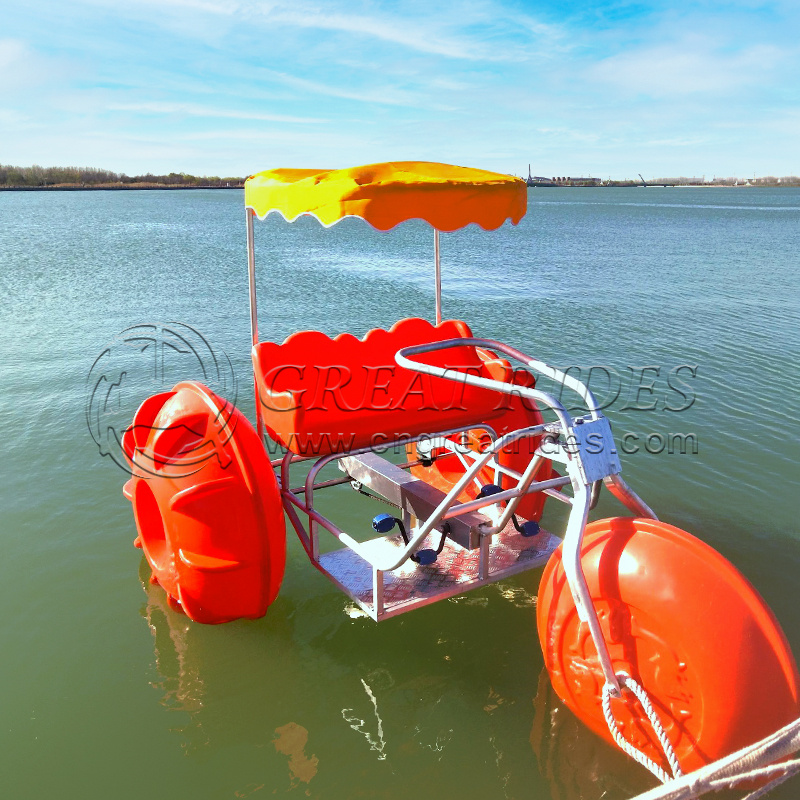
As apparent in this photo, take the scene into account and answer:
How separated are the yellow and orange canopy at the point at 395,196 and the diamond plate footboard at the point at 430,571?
6.51ft

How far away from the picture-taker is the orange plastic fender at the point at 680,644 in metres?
3.10

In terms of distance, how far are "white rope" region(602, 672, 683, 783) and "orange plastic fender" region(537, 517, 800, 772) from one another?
53 mm

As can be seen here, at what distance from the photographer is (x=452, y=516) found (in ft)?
14.3

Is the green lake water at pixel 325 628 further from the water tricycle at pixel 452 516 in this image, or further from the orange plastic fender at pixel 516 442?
the orange plastic fender at pixel 516 442

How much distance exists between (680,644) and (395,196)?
262 cm

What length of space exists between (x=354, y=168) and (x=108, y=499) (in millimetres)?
3903

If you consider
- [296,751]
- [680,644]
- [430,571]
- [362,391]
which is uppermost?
[362,391]

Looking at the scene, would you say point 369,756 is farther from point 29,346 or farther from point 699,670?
point 29,346

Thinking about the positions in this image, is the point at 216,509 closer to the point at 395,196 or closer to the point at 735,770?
the point at 395,196

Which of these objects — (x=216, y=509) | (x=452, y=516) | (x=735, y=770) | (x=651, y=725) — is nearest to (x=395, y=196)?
(x=452, y=516)

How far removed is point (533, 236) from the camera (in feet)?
126

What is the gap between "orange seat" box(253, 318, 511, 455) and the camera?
488 cm

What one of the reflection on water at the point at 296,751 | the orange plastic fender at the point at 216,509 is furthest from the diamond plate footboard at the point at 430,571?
the reflection on water at the point at 296,751

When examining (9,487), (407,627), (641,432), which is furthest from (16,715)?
(641,432)
